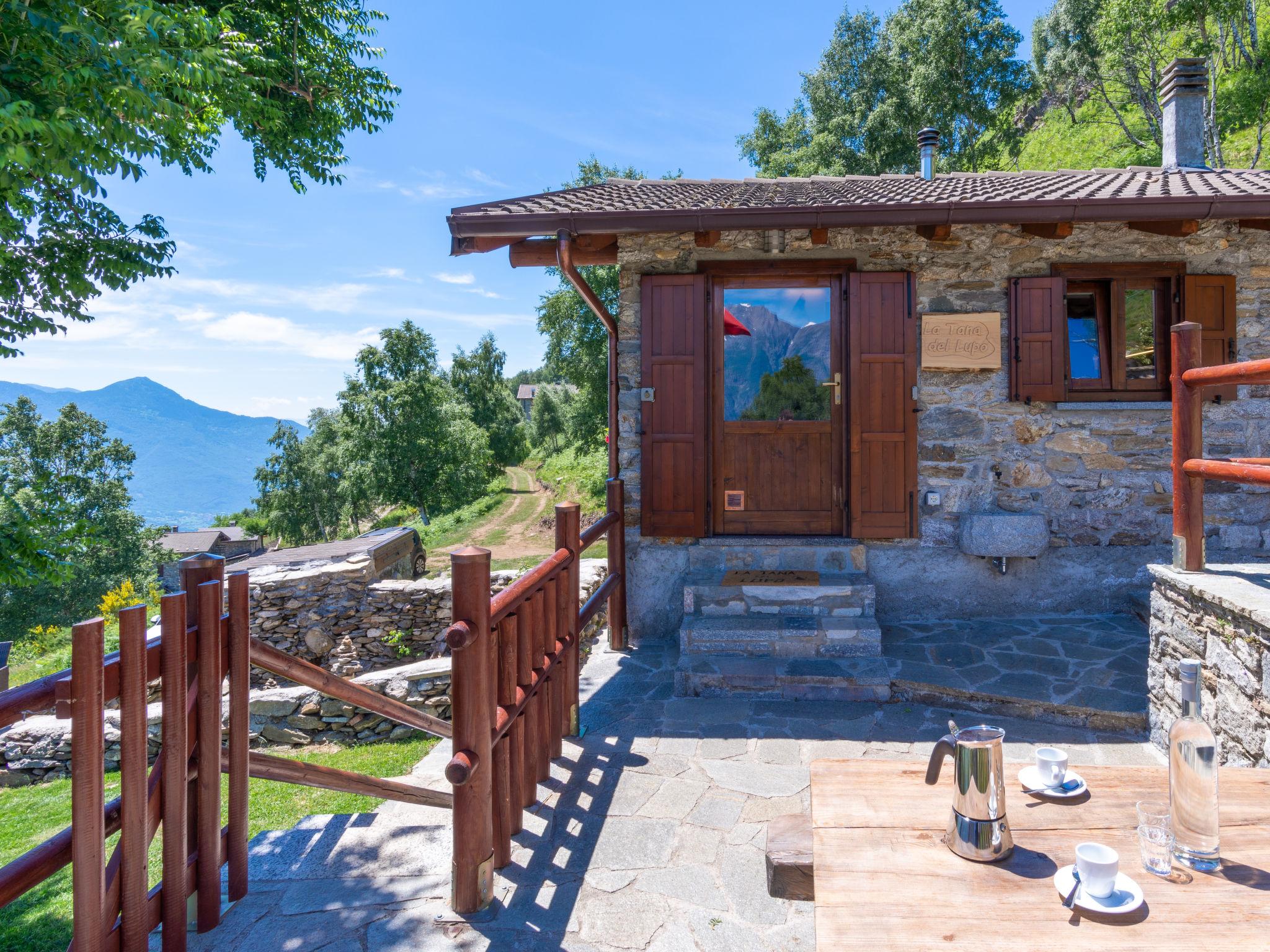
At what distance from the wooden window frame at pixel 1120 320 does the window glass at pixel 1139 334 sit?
0.11 feet

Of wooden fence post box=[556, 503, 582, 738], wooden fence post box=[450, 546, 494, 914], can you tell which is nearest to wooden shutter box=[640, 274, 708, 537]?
wooden fence post box=[556, 503, 582, 738]

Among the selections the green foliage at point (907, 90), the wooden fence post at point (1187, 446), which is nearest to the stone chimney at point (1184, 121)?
the wooden fence post at point (1187, 446)

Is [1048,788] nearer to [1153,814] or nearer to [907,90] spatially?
[1153,814]

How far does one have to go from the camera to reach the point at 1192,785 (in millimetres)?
1301

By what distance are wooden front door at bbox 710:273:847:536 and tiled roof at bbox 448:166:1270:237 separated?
0.72 metres

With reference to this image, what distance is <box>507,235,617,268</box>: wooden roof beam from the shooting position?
544cm

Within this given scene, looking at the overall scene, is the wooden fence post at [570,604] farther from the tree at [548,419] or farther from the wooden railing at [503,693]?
the tree at [548,419]

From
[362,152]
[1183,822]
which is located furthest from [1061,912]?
[362,152]

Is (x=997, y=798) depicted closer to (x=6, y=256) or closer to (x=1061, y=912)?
(x=1061, y=912)

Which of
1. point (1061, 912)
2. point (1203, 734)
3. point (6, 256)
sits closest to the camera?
point (1061, 912)

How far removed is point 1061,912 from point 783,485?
4.56 metres

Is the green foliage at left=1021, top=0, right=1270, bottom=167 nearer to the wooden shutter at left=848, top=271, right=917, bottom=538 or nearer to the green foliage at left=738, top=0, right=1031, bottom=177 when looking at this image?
the green foliage at left=738, top=0, right=1031, bottom=177

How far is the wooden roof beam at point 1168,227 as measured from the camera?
4977mm

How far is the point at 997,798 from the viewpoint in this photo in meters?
1.36
